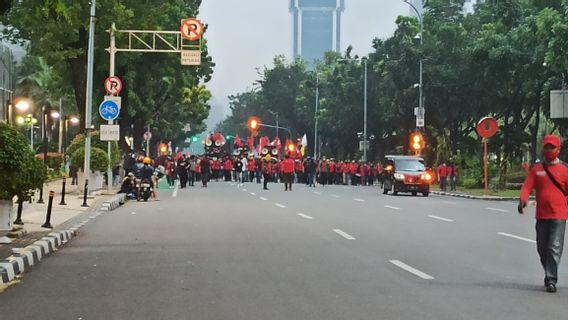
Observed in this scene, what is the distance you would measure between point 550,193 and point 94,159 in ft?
83.1

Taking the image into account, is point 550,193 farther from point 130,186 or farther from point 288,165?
point 288,165

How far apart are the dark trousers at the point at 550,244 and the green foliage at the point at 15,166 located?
890 cm

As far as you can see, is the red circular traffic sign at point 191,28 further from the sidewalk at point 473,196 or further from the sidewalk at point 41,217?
the sidewalk at point 473,196

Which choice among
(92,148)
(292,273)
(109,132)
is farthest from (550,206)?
(92,148)

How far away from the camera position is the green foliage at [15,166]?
1500 centimetres

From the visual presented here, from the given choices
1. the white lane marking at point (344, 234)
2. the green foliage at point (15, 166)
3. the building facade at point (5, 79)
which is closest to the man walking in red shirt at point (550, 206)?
the white lane marking at point (344, 234)

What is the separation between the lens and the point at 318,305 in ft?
28.7

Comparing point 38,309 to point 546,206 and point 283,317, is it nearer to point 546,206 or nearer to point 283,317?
point 283,317

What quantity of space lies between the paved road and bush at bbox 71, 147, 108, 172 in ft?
43.3

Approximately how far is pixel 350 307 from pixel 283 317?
2.82 ft

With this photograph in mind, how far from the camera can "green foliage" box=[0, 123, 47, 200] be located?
15.0 meters

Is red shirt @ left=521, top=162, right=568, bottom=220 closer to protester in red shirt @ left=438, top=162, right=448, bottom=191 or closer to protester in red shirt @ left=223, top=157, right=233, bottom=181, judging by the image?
protester in red shirt @ left=438, top=162, right=448, bottom=191

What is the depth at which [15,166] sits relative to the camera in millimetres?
15031

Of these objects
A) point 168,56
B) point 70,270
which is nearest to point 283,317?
point 70,270
